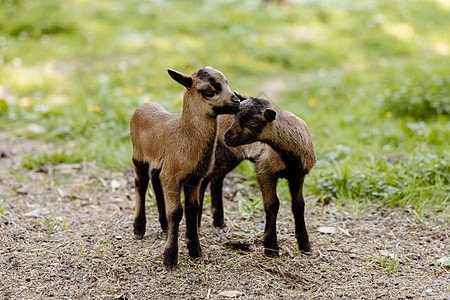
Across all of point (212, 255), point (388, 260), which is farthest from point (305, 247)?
point (212, 255)

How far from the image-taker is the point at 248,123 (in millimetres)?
3242

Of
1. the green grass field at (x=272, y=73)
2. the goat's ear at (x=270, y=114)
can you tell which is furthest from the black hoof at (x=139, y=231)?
the green grass field at (x=272, y=73)

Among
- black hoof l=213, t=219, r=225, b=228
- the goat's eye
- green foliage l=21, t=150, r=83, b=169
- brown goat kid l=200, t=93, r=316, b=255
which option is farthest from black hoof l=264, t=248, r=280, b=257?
green foliage l=21, t=150, r=83, b=169

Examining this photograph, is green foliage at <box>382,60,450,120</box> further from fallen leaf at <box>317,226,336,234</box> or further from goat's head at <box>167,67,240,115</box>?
goat's head at <box>167,67,240,115</box>

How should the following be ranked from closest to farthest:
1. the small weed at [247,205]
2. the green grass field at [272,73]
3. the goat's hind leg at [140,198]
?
the goat's hind leg at [140,198]
the small weed at [247,205]
the green grass field at [272,73]

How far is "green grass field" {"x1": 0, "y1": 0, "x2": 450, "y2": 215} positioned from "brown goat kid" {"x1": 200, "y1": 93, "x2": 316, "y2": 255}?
1.49 meters

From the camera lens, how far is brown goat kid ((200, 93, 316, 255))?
326 centimetres

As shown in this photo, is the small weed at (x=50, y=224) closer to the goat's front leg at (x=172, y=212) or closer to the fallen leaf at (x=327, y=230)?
the goat's front leg at (x=172, y=212)

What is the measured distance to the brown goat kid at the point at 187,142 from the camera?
10.5 feet

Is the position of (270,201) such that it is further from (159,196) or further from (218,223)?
(159,196)

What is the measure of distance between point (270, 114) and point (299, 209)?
3.06 ft

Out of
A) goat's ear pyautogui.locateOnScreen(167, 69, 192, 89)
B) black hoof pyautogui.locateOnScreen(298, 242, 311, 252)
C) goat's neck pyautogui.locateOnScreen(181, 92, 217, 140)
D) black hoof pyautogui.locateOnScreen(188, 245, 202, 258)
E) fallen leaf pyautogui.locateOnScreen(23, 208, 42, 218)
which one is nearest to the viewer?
goat's ear pyautogui.locateOnScreen(167, 69, 192, 89)

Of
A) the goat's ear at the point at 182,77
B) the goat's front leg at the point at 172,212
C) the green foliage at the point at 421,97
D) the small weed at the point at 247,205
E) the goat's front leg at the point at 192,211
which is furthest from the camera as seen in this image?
the green foliage at the point at 421,97

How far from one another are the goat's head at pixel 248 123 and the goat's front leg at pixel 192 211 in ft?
1.56
